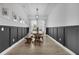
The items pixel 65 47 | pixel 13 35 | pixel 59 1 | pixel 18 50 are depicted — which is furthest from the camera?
pixel 13 35

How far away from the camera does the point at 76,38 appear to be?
75.4 inches

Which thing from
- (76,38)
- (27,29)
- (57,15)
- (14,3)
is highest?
(14,3)

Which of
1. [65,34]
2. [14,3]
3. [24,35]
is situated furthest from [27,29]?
[65,34]

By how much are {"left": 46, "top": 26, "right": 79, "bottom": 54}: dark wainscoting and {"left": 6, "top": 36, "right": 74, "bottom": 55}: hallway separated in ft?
0.38

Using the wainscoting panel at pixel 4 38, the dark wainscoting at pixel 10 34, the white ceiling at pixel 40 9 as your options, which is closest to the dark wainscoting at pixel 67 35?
the white ceiling at pixel 40 9

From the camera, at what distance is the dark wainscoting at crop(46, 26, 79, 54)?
191 centimetres

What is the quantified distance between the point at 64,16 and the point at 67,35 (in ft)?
1.05

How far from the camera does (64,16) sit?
6.89 ft

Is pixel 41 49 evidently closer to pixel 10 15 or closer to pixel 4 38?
pixel 4 38

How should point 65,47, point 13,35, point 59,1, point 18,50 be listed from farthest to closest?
point 13,35 < point 65,47 < point 18,50 < point 59,1

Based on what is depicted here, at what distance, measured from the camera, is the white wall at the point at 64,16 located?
1886 millimetres

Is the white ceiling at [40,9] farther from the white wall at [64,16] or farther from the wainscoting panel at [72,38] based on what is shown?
the wainscoting panel at [72,38]
